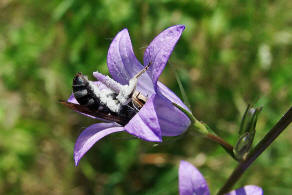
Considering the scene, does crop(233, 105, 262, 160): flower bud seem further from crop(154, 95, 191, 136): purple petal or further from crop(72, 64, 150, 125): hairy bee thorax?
crop(72, 64, 150, 125): hairy bee thorax

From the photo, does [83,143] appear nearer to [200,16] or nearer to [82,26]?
[82,26]

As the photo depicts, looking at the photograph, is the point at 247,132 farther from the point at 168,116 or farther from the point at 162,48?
the point at 162,48

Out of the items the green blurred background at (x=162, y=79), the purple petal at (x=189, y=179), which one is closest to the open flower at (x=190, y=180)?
the purple petal at (x=189, y=179)

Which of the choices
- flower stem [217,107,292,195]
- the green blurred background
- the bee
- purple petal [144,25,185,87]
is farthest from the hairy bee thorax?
the green blurred background

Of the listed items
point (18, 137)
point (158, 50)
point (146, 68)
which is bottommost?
point (18, 137)

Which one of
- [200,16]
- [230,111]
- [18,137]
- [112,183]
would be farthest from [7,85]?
[230,111]

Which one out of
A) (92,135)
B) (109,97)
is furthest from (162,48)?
(92,135)
